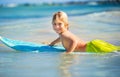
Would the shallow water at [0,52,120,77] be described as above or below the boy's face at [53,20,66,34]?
below

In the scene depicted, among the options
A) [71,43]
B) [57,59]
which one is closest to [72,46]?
[71,43]

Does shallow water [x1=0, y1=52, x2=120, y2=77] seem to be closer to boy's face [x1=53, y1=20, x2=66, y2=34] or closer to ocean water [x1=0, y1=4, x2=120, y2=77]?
ocean water [x1=0, y1=4, x2=120, y2=77]

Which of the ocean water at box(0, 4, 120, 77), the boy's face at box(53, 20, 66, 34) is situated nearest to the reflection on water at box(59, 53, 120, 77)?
the ocean water at box(0, 4, 120, 77)

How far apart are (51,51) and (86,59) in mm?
194

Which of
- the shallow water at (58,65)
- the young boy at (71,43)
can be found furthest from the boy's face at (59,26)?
the shallow water at (58,65)

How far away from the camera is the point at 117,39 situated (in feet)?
4.99

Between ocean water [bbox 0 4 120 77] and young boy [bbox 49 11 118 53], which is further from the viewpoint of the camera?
young boy [bbox 49 11 118 53]

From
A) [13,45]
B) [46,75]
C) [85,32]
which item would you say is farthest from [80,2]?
[46,75]

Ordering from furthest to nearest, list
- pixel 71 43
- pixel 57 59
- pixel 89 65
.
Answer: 1. pixel 71 43
2. pixel 57 59
3. pixel 89 65

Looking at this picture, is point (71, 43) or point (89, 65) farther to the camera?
point (71, 43)

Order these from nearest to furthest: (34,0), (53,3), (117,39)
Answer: (117,39), (53,3), (34,0)

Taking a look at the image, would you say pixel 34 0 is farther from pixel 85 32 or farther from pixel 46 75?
pixel 46 75

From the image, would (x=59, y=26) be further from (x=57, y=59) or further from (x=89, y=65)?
(x=89, y=65)

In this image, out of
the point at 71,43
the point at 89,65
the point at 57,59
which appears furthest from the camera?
the point at 71,43
